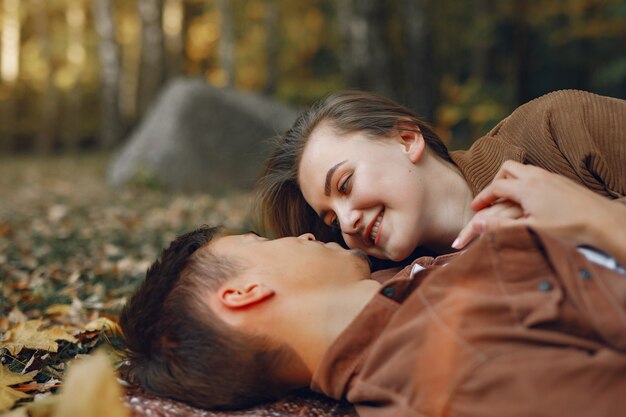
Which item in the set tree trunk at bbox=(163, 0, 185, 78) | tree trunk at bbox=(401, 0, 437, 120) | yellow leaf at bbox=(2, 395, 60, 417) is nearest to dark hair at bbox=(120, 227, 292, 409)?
yellow leaf at bbox=(2, 395, 60, 417)

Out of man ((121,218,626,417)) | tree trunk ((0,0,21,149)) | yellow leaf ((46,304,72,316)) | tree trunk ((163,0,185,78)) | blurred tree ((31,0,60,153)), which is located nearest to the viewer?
man ((121,218,626,417))

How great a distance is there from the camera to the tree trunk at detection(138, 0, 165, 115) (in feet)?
47.8

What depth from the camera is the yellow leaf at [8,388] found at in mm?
1786

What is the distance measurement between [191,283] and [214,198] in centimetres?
577

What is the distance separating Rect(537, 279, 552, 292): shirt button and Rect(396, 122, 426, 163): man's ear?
0.88 m

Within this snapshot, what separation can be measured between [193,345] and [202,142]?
282 inches

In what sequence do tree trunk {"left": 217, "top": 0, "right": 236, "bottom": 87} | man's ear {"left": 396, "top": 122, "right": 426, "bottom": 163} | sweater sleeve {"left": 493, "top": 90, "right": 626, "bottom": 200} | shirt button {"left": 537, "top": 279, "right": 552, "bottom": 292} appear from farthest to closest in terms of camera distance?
tree trunk {"left": 217, "top": 0, "right": 236, "bottom": 87}
man's ear {"left": 396, "top": 122, "right": 426, "bottom": 163}
sweater sleeve {"left": 493, "top": 90, "right": 626, "bottom": 200}
shirt button {"left": 537, "top": 279, "right": 552, "bottom": 292}

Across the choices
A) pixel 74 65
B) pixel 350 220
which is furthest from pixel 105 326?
pixel 74 65

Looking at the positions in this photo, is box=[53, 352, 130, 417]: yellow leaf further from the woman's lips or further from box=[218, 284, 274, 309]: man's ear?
the woman's lips

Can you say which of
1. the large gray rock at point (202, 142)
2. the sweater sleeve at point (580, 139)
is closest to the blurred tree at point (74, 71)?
the large gray rock at point (202, 142)

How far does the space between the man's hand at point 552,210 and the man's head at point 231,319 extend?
0.47 metres

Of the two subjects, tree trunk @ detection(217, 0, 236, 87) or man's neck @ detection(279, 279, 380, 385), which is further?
tree trunk @ detection(217, 0, 236, 87)

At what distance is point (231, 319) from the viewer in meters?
1.85

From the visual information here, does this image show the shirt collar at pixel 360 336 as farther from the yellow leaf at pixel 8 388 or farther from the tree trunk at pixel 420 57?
the tree trunk at pixel 420 57
